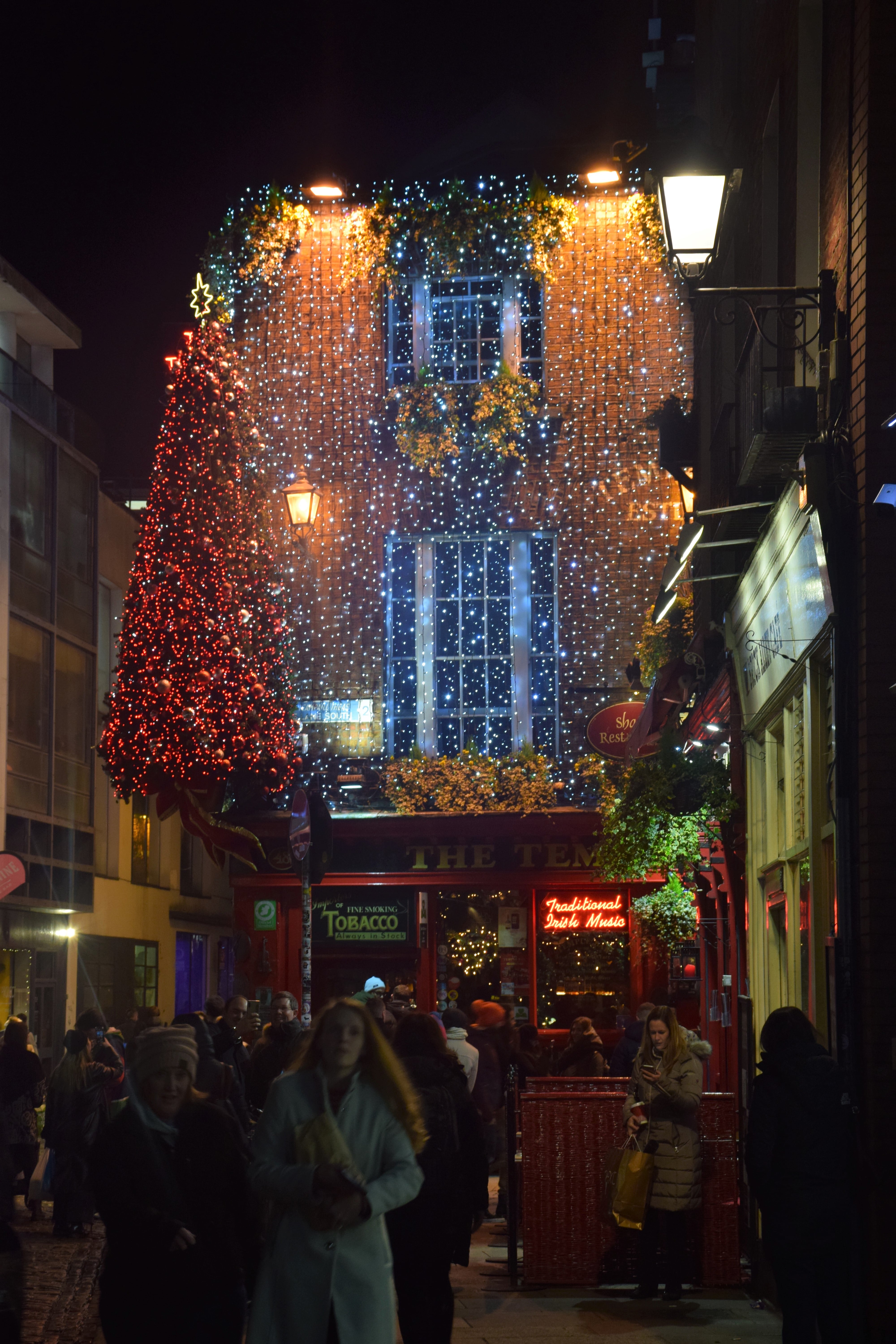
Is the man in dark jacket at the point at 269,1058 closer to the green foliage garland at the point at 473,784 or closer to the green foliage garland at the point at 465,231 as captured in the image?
the green foliage garland at the point at 473,784

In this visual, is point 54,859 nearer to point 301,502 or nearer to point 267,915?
point 267,915

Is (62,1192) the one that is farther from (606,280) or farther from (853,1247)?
(606,280)

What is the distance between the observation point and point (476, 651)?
2475 centimetres

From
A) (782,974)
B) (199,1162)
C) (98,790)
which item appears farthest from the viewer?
(98,790)

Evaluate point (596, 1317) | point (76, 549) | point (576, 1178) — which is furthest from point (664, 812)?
point (76, 549)

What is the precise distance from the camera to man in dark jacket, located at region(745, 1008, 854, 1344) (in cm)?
716

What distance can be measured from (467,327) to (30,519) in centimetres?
733

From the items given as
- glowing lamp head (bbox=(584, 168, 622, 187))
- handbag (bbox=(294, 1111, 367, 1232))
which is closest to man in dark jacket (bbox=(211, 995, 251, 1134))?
handbag (bbox=(294, 1111, 367, 1232))

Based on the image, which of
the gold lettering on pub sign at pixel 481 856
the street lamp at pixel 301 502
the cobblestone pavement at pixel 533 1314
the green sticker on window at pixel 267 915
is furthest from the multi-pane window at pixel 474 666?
the cobblestone pavement at pixel 533 1314

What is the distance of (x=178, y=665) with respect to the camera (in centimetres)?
2470

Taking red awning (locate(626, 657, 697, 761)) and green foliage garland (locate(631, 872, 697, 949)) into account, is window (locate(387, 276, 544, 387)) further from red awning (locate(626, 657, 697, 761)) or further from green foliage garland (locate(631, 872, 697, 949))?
red awning (locate(626, 657, 697, 761))

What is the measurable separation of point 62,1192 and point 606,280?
15.7m

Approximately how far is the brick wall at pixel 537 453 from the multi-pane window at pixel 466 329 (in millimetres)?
825

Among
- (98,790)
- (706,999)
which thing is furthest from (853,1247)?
(98,790)
